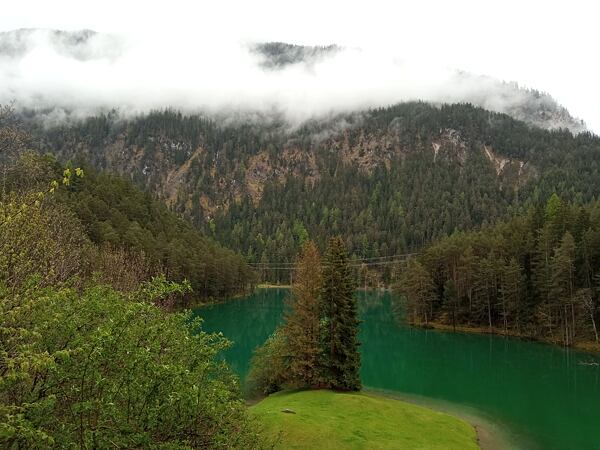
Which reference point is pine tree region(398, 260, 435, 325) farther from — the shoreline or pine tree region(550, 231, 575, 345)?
the shoreline

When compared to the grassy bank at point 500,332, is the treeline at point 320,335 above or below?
above

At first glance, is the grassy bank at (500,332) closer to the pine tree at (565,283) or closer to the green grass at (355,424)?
the pine tree at (565,283)

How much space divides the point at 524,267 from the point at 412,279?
929 inches

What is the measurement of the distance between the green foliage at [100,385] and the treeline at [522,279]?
275ft

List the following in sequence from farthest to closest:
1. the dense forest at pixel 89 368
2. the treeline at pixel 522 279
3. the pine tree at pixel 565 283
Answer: the treeline at pixel 522 279 < the pine tree at pixel 565 283 < the dense forest at pixel 89 368

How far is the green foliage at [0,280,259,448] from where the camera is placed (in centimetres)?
1185

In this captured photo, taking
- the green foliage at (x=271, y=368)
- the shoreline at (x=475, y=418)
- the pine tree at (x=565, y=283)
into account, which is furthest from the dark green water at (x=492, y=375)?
the green foliage at (x=271, y=368)

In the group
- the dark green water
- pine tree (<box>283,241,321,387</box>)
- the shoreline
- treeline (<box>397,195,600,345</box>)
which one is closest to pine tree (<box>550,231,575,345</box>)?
treeline (<box>397,195,600,345</box>)

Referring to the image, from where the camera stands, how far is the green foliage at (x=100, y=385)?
1185cm

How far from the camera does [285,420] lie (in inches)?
1444

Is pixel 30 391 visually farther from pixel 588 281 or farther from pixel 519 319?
pixel 519 319

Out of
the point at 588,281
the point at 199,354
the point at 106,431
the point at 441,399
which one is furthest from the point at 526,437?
the point at 588,281

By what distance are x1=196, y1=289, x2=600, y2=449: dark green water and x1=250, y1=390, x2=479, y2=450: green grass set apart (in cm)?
729

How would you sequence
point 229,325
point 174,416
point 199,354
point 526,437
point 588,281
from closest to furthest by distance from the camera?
1. point 174,416
2. point 199,354
3. point 526,437
4. point 588,281
5. point 229,325
